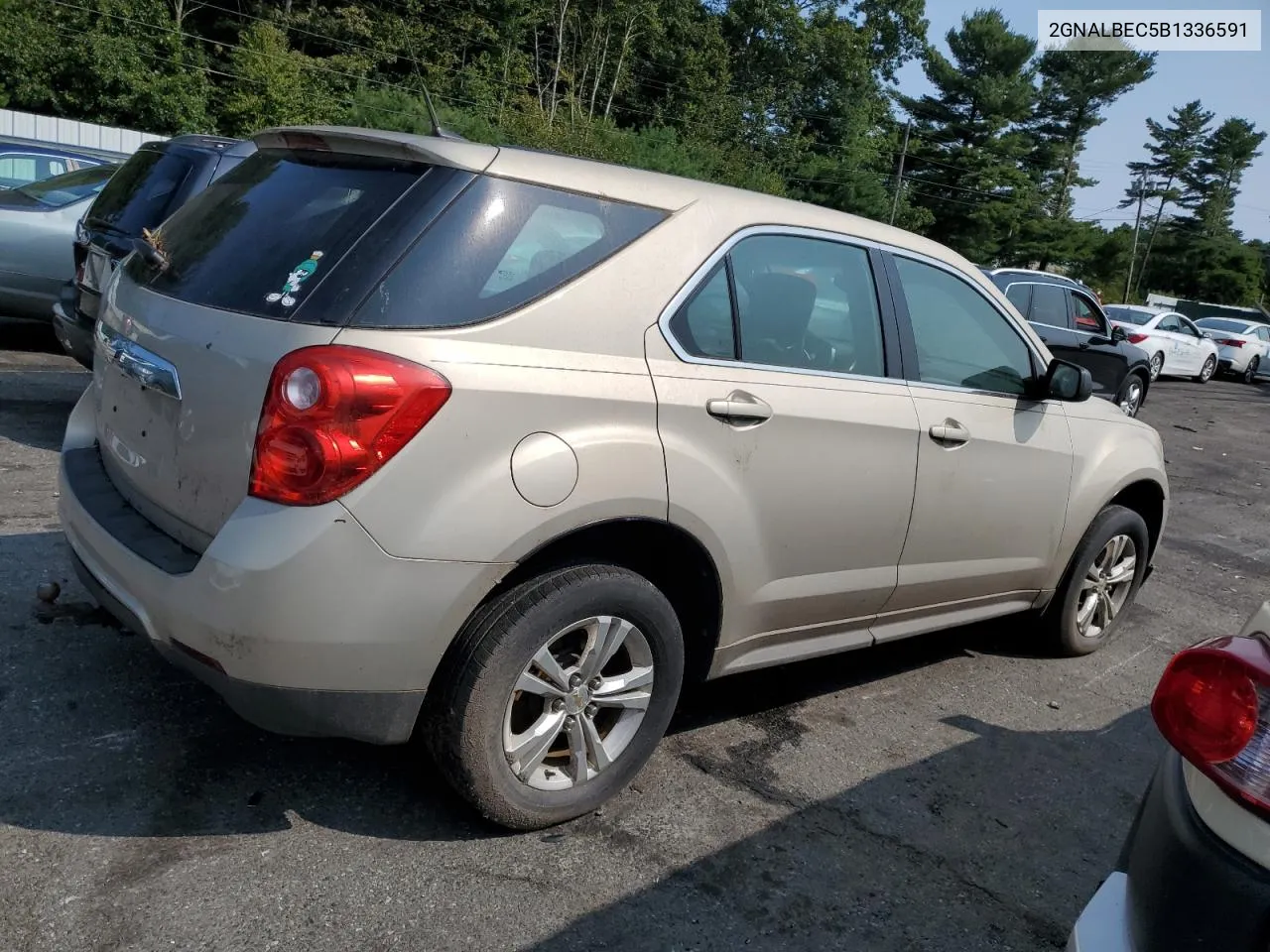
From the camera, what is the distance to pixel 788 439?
11.1 ft

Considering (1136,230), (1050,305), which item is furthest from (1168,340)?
(1136,230)

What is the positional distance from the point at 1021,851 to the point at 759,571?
1.15m

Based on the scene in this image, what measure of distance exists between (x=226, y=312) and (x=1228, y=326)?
26.6 metres

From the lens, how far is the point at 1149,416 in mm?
15797

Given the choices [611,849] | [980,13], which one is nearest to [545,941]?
[611,849]

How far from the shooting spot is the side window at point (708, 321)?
10.6 ft

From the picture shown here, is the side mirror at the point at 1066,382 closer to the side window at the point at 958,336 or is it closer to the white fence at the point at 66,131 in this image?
the side window at the point at 958,336

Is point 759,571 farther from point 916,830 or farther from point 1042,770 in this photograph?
point 1042,770

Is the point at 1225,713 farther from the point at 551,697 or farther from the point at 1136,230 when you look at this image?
the point at 1136,230

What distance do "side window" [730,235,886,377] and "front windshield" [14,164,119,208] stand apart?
6.96m

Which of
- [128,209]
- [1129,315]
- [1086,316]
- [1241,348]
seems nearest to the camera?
[128,209]

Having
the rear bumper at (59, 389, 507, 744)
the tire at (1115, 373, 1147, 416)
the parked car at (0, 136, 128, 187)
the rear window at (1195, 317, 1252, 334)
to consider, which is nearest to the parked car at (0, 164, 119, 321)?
the parked car at (0, 136, 128, 187)

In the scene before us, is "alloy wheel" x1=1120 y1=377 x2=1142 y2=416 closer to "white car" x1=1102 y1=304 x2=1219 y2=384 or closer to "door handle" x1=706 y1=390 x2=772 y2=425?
"white car" x1=1102 y1=304 x2=1219 y2=384

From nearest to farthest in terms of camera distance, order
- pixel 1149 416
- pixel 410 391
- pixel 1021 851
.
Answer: pixel 410 391 → pixel 1021 851 → pixel 1149 416
